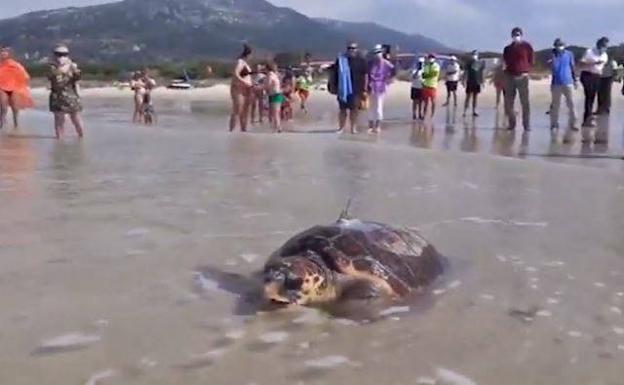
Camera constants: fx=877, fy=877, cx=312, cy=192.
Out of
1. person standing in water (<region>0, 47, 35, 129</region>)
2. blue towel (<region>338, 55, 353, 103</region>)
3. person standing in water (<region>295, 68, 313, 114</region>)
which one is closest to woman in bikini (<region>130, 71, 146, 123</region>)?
person standing in water (<region>0, 47, 35, 129</region>)

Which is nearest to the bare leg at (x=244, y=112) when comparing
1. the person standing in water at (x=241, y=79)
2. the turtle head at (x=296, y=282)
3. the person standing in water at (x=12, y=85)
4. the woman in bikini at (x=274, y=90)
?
the person standing in water at (x=241, y=79)

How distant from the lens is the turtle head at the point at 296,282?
3994 mm

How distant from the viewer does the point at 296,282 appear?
4.00m

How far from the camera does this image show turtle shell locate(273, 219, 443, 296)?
426 cm

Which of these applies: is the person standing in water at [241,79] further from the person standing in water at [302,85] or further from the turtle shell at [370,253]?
the person standing in water at [302,85]

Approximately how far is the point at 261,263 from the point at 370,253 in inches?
33.0

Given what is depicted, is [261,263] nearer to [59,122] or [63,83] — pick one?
[63,83]

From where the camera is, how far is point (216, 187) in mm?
7922

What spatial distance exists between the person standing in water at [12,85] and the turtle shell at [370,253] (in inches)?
500

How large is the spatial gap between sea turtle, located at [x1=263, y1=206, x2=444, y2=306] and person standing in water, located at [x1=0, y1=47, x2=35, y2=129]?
41.7 feet

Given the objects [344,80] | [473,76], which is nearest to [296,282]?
[344,80]

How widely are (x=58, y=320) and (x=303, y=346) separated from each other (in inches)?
42.8

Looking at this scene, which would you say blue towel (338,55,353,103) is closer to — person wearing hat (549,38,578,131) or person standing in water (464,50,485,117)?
person wearing hat (549,38,578,131)

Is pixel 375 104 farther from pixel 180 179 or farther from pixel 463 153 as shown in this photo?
pixel 180 179
